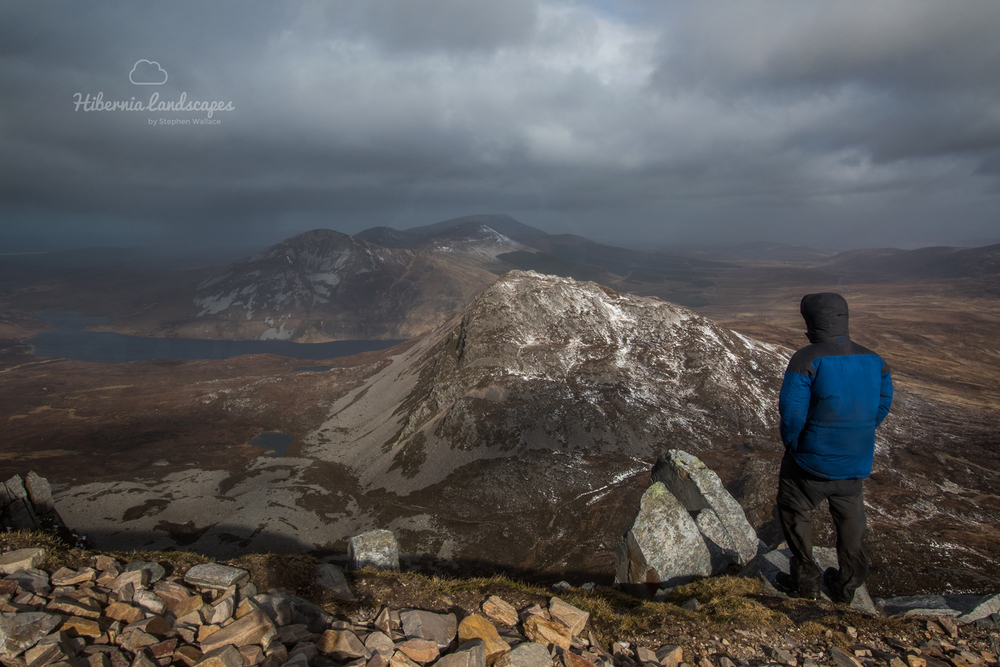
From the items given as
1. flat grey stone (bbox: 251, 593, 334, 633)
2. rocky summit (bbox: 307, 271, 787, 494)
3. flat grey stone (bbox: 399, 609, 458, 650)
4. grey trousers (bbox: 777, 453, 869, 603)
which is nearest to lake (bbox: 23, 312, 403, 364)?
rocky summit (bbox: 307, 271, 787, 494)

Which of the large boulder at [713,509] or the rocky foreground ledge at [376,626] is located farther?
the large boulder at [713,509]

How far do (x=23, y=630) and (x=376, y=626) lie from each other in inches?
155

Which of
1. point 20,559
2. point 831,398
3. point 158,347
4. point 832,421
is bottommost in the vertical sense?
point 158,347

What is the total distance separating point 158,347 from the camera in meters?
132

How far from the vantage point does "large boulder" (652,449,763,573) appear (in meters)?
11.1

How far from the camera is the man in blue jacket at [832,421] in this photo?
668cm

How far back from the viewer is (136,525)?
101 feet

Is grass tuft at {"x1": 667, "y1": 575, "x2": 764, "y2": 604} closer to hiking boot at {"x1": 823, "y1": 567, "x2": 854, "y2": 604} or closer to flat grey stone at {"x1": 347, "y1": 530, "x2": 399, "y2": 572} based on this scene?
hiking boot at {"x1": 823, "y1": 567, "x2": 854, "y2": 604}

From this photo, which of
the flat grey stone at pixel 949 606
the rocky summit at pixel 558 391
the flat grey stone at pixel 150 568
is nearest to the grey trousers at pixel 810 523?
the flat grey stone at pixel 949 606

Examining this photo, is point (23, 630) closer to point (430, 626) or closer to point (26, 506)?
point (430, 626)

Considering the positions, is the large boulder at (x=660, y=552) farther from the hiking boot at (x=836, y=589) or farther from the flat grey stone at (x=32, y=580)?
the flat grey stone at (x=32, y=580)

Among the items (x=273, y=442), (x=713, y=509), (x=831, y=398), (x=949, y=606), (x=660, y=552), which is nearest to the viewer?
(x=831, y=398)

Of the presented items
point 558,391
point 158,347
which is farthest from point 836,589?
point 158,347

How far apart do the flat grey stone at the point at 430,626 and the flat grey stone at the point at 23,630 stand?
4045 mm
